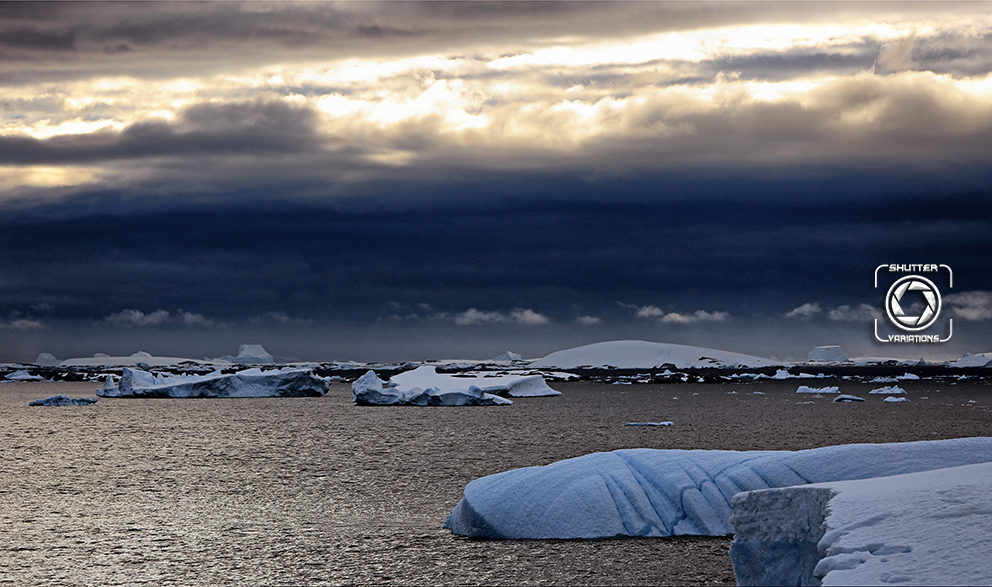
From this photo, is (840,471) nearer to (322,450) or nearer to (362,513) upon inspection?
(362,513)

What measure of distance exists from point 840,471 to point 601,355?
15458 cm

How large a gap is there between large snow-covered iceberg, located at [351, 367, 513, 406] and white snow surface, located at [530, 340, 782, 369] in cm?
11565

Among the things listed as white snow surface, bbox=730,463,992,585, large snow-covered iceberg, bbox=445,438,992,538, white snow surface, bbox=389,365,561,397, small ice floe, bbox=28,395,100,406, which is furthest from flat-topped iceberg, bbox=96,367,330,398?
white snow surface, bbox=730,463,992,585

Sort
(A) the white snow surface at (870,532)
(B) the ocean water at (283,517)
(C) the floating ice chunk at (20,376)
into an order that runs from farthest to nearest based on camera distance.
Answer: (C) the floating ice chunk at (20,376)
(B) the ocean water at (283,517)
(A) the white snow surface at (870,532)

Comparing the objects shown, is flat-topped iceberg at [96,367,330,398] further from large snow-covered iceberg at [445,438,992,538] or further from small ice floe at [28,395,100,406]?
large snow-covered iceberg at [445,438,992,538]

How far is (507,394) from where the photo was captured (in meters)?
57.1

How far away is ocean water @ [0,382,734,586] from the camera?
26.3 ft

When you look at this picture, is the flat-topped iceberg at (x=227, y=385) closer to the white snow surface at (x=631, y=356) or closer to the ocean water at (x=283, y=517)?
the ocean water at (x=283, y=517)

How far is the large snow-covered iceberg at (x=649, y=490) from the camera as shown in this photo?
8984 millimetres

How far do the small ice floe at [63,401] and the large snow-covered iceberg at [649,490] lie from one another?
4277 centimetres

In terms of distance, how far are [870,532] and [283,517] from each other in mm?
8139

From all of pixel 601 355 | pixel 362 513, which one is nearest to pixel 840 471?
pixel 362 513

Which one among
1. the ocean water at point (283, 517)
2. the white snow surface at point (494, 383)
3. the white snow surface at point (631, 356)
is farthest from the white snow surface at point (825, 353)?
the ocean water at point (283, 517)

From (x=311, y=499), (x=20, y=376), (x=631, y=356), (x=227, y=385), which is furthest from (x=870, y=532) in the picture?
(x=631, y=356)
